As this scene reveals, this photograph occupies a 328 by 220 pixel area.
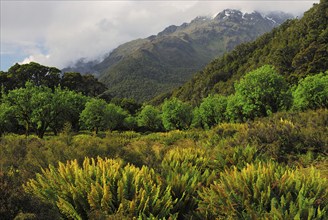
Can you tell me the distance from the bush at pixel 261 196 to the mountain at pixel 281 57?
236ft

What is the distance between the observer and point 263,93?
103 feet

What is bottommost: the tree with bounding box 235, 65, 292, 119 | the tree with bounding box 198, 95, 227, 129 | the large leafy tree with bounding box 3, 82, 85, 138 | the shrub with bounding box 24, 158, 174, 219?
the tree with bounding box 198, 95, 227, 129

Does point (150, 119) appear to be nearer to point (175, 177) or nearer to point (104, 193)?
point (175, 177)

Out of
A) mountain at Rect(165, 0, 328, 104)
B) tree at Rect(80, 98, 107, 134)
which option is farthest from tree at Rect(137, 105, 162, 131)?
mountain at Rect(165, 0, 328, 104)

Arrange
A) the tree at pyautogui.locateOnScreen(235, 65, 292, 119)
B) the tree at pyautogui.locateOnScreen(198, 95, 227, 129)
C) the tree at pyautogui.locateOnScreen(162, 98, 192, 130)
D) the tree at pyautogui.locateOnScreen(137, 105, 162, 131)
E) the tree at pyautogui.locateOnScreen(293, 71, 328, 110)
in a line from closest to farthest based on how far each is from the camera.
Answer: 1. the tree at pyautogui.locateOnScreen(235, 65, 292, 119)
2. the tree at pyautogui.locateOnScreen(293, 71, 328, 110)
3. the tree at pyautogui.locateOnScreen(162, 98, 192, 130)
4. the tree at pyautogui.locateOnScreen(198, 95, 227, 129)
5. the tree at pyautogui.locateOnScreen(137, 105, 162, 131)

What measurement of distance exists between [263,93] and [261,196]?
1086 inches

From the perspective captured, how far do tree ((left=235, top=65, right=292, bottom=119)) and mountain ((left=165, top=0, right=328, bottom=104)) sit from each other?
42.9 m

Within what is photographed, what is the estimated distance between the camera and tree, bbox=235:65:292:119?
1261 inches

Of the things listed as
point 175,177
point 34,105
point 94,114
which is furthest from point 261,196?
point 94,114

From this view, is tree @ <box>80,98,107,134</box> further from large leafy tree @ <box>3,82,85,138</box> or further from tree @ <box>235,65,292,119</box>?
tree @ <box>235,65,292,119</box>

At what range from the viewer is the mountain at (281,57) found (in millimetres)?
78125

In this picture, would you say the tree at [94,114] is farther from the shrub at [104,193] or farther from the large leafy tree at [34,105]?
the shrub at [104,193]

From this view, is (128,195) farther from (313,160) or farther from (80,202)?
(313,160)

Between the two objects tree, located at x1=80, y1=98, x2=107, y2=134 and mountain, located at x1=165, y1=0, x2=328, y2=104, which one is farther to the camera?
mountain, located at x1=165, y1=0, x2=328, y2=104
